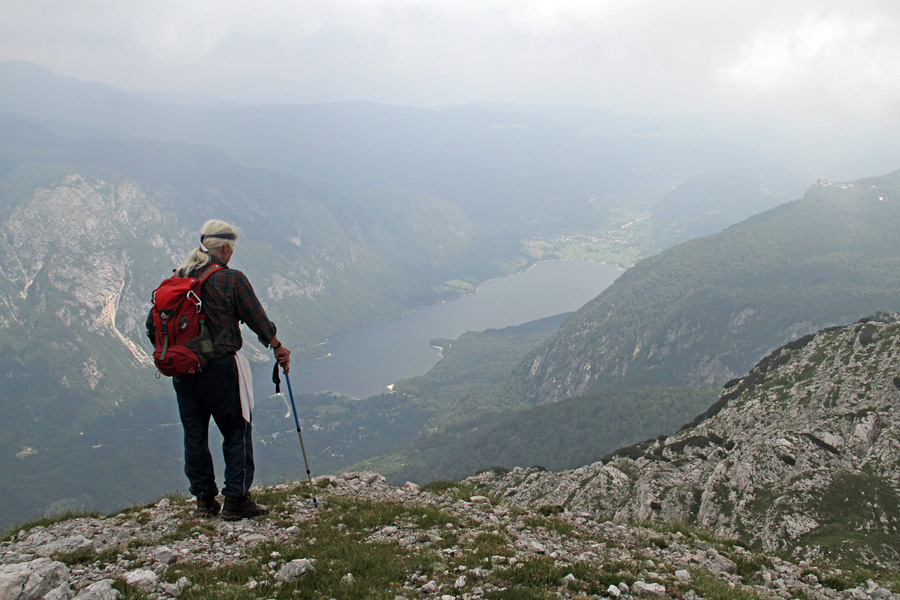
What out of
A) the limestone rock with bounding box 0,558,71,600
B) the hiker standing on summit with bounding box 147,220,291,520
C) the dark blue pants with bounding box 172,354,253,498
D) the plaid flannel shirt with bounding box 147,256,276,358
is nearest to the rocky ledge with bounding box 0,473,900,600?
the limestone rock with bounding box 0,558,71,600

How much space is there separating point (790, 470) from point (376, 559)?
875 inches

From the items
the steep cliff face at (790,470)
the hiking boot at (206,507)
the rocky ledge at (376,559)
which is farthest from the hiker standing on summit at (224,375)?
the steep cliff face at (790,470)

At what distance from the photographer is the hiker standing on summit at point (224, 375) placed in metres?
8.88

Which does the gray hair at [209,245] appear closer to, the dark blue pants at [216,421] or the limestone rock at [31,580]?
the dark blue pants at [216,421]

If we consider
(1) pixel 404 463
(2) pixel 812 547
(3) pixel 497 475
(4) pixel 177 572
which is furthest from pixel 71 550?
(1) pixel 404 463

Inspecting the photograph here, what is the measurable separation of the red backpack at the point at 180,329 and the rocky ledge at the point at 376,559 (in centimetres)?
280

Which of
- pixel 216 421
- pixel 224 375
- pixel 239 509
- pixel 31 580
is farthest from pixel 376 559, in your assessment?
pixel 31 580

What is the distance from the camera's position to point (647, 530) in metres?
13.2

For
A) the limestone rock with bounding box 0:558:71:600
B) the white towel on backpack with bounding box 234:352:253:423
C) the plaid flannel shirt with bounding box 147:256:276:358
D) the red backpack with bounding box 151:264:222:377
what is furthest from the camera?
the white towel on backpack with bounding box 234:352:253:423

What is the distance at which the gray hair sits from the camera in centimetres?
904

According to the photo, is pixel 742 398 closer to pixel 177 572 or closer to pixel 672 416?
pixel 177 572

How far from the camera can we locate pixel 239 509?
982 centimetres

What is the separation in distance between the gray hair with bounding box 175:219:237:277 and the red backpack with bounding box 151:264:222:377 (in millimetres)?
350

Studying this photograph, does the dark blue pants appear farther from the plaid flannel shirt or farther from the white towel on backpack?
the plaid flannel shirt
